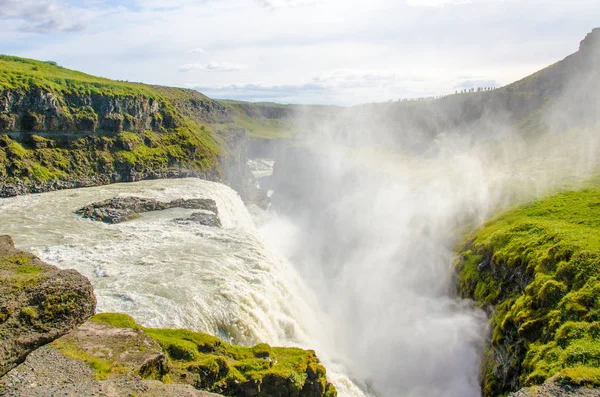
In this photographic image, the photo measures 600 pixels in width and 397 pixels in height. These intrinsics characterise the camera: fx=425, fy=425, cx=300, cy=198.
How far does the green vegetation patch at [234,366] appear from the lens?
17.2m

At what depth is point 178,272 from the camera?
31.0 metres

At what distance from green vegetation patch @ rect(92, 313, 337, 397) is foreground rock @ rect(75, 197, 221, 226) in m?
25.6

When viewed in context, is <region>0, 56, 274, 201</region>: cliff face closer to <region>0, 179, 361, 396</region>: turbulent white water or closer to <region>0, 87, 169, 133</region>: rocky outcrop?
<region>0, 87, 169, 133</region>: rocky outcrop

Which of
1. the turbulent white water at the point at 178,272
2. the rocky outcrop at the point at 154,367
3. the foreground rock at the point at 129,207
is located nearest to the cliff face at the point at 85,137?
the turbulent white water at the point at 178,272

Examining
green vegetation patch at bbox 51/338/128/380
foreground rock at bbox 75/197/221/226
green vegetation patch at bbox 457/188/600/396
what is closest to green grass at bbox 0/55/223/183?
foreground rock at bbox 75/197/221/226

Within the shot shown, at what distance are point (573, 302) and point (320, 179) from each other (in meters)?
89.3

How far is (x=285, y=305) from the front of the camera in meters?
32.5

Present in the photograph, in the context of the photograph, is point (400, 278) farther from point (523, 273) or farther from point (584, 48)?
point (584, 48)

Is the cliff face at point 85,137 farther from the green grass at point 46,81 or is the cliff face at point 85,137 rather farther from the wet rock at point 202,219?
the wet rock at point 202,219

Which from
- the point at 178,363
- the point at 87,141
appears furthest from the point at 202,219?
the point at 87,141

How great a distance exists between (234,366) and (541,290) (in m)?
18.6

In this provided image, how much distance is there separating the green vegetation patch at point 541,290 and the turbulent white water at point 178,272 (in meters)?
10.6

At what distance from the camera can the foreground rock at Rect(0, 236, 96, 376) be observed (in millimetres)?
12086

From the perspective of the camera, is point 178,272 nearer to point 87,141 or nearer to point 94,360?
→ point 94,360
